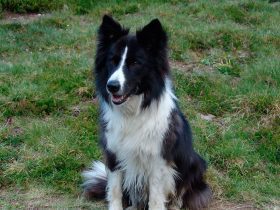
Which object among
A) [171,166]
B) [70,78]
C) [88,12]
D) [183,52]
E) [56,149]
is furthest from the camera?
[88,12]

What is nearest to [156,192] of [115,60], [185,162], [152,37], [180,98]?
[185,162]

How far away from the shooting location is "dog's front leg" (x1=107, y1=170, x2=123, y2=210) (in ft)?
13.8

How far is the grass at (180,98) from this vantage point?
492cm

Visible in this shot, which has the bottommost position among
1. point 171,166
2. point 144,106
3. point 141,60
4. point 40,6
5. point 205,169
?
point 40,6

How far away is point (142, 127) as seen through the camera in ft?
13.3

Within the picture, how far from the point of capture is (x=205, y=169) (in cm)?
458

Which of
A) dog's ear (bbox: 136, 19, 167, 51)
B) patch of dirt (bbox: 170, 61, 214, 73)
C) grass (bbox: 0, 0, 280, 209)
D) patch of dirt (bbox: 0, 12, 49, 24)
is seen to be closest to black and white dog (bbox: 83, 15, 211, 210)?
dog's ear (bbox: 136, 19, 167, 51)

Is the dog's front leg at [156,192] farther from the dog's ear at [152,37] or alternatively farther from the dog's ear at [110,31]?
the dog's ear at [110,31]

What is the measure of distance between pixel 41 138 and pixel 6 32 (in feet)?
12.1

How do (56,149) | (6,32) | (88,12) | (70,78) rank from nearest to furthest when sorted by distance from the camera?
1. (56,149)
2. (70,78)
3. (6,32)
4. (88,12)

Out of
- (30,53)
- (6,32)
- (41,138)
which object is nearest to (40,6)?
(6,32)

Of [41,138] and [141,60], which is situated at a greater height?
[141,60]

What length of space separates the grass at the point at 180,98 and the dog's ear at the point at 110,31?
1.52 metres

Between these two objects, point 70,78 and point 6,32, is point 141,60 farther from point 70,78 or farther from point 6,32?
point 6,32
